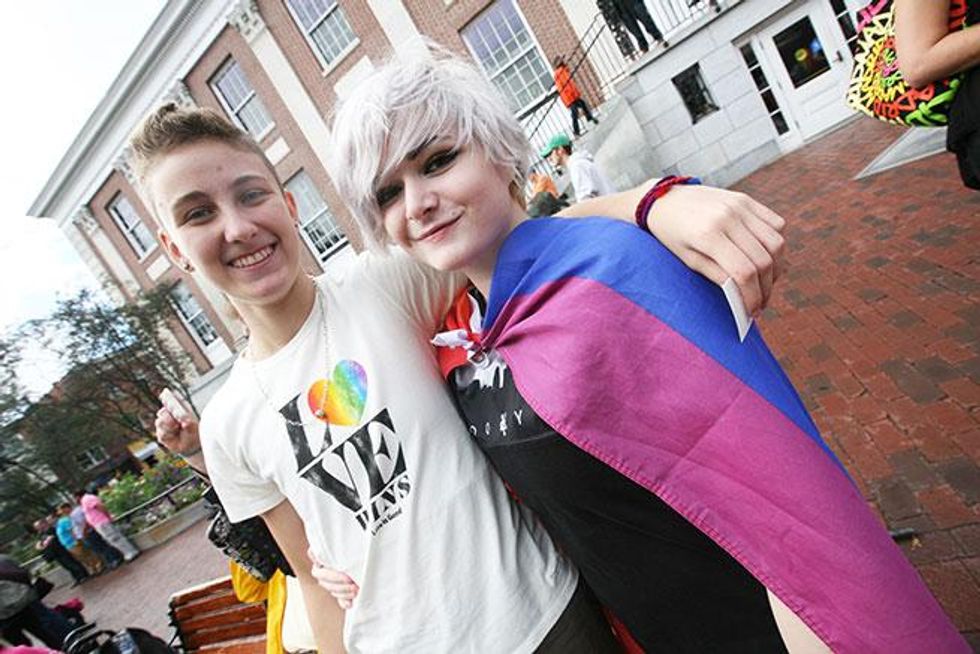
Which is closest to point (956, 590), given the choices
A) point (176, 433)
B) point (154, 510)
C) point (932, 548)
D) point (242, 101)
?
point (932, 548)

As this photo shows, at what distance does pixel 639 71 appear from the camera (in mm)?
9422

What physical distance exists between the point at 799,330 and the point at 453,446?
380 cm

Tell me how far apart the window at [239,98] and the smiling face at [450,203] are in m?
15.5

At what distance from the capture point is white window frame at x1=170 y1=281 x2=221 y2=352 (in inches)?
712

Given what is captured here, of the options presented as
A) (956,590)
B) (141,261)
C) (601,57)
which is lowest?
(956,590)

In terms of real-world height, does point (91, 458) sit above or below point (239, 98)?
below

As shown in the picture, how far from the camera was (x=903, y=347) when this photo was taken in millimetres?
3123

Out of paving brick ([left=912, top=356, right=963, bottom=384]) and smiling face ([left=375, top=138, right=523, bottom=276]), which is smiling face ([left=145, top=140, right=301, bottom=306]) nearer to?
smiling face ([left=375, top=138, right=523, bottom=276])

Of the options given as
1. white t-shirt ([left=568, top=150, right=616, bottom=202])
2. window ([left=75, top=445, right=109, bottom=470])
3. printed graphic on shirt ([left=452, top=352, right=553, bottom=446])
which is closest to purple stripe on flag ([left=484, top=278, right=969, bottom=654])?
printed graphic on shirt ([left=452, top=352, right=553, bottom=446])

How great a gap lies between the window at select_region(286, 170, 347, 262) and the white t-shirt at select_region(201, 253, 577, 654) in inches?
553

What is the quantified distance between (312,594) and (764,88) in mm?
10961

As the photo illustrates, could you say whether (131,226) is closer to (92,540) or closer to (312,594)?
(92,540)

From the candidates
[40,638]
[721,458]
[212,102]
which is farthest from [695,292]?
[212,102]

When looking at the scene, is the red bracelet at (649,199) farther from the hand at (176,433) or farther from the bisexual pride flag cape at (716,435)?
the hand at (176,433)
